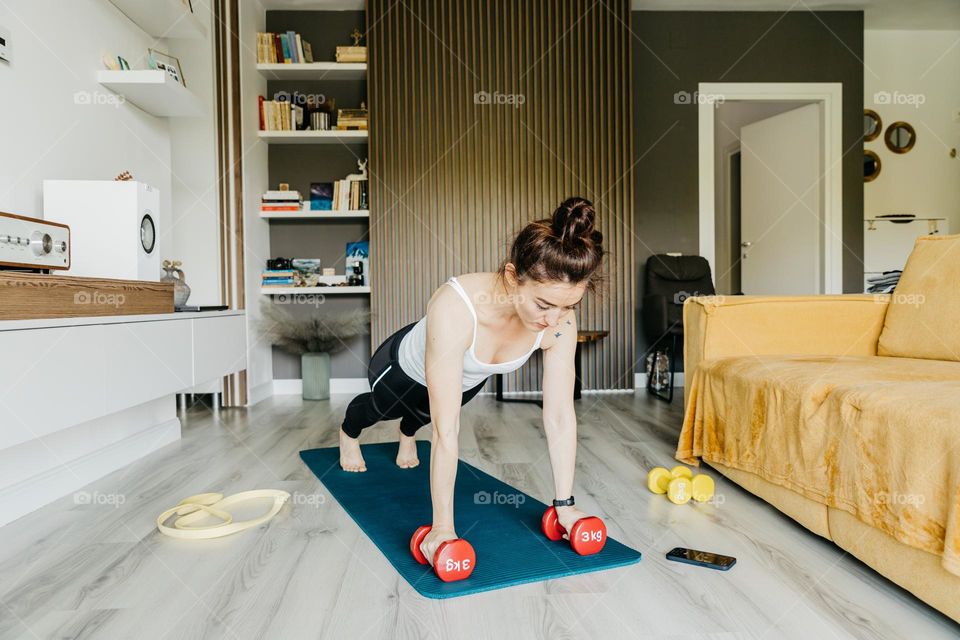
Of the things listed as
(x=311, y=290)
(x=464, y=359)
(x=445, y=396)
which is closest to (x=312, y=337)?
(x=311, y=290)

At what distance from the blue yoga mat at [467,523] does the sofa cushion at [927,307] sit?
134 centimetres

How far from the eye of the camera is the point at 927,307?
230cm

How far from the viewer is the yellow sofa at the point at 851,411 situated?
1.34 meters

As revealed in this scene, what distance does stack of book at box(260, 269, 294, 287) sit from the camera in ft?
14.9

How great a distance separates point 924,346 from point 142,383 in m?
2.75

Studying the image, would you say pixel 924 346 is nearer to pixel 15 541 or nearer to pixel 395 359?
pixel 395 359

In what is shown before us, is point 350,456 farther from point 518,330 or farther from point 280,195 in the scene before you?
point 280,195

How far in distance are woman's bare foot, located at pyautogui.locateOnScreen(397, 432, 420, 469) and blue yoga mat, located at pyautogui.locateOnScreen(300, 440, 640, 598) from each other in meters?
0.03

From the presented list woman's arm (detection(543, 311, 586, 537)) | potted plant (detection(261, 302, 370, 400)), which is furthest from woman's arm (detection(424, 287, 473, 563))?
potted plant (detection(261, 302, 370, 400))

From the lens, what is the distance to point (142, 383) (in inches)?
97.1

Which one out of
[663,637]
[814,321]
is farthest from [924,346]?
[663,637]

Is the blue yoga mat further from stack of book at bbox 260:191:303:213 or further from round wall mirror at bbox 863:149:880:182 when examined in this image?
round wall mirror at bbox 863:149:880:182

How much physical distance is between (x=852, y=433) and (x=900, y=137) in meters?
4.77

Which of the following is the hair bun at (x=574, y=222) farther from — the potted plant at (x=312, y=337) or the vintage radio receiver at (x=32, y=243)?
the potted plant at (x=312, y=337)
